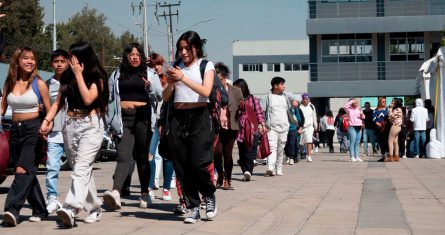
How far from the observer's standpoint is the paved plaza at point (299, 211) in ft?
24.9

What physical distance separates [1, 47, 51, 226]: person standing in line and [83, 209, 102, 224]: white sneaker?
1.82 feet

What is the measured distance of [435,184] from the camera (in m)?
12.6

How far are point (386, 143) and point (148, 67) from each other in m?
12.9

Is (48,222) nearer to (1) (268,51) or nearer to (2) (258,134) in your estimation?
(2) (258,134)

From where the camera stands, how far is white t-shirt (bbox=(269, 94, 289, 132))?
15219 millimetres

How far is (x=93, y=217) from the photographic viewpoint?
8.06 m

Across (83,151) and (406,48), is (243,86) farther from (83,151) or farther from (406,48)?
(406,48)

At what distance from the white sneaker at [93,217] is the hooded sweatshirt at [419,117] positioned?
15.7 meters

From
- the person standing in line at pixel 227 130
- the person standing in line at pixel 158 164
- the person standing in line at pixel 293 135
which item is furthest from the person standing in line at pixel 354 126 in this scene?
the person standing in line at pixel 158 164

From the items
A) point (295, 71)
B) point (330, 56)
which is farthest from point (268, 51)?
point (330, 56)

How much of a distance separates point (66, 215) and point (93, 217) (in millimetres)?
577

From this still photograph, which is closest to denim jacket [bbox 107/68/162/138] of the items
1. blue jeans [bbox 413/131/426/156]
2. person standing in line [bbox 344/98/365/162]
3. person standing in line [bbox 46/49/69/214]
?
person standing in line [bbox 46/49/69/214]

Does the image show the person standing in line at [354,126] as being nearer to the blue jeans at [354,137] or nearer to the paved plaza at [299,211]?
the blue jeans at [354,137]

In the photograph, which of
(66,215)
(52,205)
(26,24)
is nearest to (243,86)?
(52,205)
